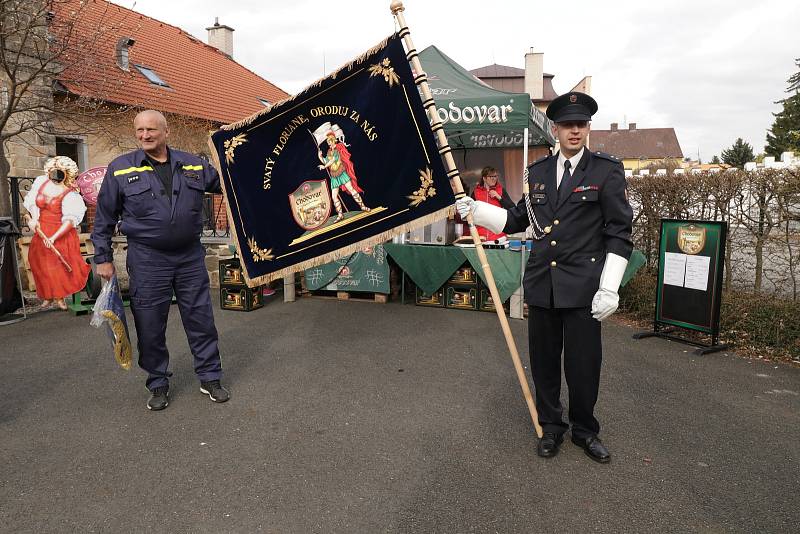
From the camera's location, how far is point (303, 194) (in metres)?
4.06

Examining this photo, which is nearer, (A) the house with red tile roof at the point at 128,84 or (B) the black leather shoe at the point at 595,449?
(B) the black leather shoe at the point at 595,449

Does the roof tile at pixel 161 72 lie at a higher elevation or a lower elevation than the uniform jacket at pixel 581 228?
higher

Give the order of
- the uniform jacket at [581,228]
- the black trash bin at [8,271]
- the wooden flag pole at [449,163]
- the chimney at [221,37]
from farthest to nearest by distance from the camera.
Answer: the chimney at [221,37], the black trash bin at [8,271], the wooden flag pole at [449,163], the uniform jacket at [581,228]

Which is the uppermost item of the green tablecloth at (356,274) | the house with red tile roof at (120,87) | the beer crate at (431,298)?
the house with red tile roof at (120,87)

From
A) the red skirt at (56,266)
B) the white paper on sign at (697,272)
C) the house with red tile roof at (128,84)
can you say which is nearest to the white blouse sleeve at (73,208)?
the red skirt at (56,266)

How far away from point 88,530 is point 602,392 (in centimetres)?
354

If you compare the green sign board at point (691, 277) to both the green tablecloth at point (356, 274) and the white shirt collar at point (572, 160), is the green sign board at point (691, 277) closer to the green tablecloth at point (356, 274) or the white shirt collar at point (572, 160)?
the white shirt collar at point (572, 160)

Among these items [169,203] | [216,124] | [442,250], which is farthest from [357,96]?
[216,124]

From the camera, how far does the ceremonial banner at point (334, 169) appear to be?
363 centimetres

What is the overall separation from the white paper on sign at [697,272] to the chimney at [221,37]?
2374 cm

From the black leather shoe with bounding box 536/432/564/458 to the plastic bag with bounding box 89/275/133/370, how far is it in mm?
2933

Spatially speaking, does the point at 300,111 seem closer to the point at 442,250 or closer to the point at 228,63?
the point at 442,250

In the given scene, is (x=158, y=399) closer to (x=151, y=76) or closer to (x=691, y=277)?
(x=691, y=277)

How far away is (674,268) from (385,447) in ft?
13.1
